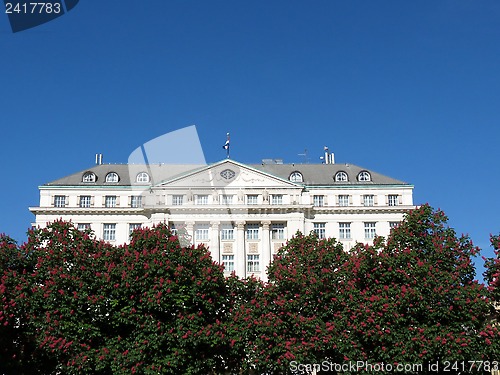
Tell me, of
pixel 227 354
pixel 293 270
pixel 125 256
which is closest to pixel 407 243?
pixel 293 270

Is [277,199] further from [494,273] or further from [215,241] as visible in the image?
[494,273]

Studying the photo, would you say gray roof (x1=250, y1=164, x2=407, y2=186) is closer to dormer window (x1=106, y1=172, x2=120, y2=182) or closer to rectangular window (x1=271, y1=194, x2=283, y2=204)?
rectangular window (x1=271, y1=194, x2=283, y2=204)

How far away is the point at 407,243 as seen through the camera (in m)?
38.6

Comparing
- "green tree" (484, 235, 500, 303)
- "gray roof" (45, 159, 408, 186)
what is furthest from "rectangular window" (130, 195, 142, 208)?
"green tree" (484, 235, 500, 303)

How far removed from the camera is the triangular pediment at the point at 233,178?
225ft

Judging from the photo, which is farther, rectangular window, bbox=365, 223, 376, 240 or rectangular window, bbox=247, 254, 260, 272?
rectangular window, bbox=365, 223, 376, 240

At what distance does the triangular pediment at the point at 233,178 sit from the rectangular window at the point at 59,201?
36.8 ft

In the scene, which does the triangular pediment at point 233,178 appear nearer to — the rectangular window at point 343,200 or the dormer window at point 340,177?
the rectangular window at point 343,200

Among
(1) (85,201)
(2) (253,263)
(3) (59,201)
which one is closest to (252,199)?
(2) (253,263)

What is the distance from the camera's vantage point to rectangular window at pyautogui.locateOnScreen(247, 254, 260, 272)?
220ft

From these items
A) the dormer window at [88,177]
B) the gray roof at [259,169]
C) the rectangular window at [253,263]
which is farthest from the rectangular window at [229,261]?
the dormer window at [88,177]

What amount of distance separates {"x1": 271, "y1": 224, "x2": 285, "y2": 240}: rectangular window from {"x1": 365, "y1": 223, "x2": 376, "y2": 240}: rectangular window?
31.3ft

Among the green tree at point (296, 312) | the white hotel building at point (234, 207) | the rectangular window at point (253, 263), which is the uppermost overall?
the white hotel building at point (234, 207)

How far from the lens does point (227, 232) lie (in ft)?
224
